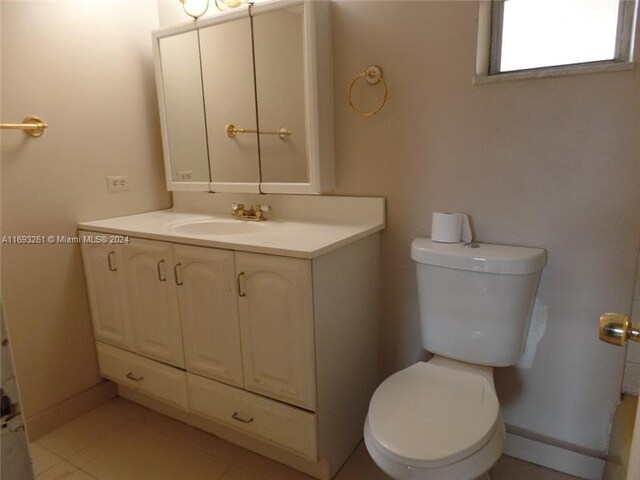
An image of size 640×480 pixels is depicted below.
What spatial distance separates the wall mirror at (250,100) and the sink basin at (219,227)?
0.51 ft

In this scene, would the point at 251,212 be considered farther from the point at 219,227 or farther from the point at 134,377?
Result: the point at 134,377

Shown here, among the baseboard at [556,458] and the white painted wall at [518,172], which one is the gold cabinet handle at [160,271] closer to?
the white painted wall at [518,172]

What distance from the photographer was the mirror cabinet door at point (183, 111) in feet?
6.45

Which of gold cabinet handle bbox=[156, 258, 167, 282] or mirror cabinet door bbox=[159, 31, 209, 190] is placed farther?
mirror cabinet door bbox=[159, 31, 209, 190]

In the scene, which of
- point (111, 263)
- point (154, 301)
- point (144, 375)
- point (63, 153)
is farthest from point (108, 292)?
→ point (63, 153)

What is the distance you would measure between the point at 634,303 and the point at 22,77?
2294 mm

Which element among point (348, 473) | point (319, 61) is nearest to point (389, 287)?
point (348, 473)

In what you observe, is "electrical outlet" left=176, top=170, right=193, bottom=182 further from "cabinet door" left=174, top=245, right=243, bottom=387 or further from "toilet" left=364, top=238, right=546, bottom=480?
"toilet" left=364, top=238, right=546, bottom=480

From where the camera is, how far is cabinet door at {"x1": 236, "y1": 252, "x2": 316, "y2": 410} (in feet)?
4.38

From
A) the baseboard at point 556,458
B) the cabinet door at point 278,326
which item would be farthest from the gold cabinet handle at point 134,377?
the baseboard at point 556,458

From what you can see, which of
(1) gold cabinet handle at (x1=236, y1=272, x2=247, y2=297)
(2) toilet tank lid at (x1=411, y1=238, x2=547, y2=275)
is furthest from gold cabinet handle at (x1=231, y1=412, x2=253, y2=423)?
(2) toilet tank lid at (x1=411, y1=238, x2=547, y2=275)

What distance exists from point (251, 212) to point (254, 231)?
176 mm

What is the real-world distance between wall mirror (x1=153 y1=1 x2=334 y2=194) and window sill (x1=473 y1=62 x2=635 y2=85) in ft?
2.00

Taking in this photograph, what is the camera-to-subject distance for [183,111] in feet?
6.68
